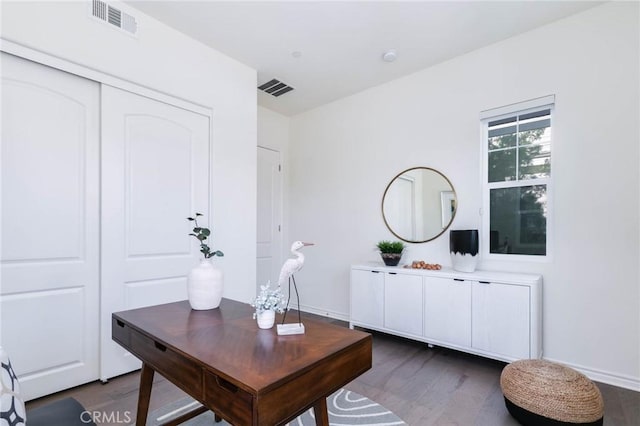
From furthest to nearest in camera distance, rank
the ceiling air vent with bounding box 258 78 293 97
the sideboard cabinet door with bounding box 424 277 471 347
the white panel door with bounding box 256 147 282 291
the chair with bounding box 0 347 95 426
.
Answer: the white panel door with bounding box 256 147 282 291 < the ceiling air vent with bounding box 258 78 293 97 < the sideboard cabinet door with bounding box 424 277 471 347 < the chair with bounding box 0 347 95 426

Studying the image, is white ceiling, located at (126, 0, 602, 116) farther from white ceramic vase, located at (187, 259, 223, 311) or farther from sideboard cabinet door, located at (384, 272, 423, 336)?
sideboard cabinet door, located at (384, 272, 423, 336)

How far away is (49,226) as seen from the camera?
2.20 m

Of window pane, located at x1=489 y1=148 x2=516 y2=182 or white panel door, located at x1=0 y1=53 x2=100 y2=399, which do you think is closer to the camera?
white panel door, located at x1=0 y1=53 x2=100 y2=399

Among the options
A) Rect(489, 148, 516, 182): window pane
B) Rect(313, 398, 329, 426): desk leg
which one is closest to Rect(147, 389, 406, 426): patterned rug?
Rect(313, 398, 329, 426): desk leg

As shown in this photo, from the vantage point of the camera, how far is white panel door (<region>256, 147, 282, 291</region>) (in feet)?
14.7

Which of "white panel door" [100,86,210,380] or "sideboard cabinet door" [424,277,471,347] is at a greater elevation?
"white panel door" [100,86,210,380]

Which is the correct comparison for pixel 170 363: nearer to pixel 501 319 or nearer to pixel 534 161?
pixel 501 319

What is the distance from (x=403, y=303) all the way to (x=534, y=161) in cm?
175

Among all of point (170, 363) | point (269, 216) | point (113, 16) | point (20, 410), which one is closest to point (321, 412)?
point (170, 363)

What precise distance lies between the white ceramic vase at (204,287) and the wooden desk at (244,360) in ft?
0.30

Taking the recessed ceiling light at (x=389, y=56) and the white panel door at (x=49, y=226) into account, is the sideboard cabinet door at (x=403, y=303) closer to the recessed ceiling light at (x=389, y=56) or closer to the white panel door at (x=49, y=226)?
the recessed ceiling light at (x=389, y=56)

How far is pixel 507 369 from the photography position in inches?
82.2

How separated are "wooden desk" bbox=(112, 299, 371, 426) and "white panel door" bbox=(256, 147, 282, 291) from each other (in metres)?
2.80

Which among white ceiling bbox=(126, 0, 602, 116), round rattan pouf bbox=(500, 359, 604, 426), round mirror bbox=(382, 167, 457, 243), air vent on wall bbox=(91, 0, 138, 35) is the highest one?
white ceiling bbox=(126, 0, 602, 116)
